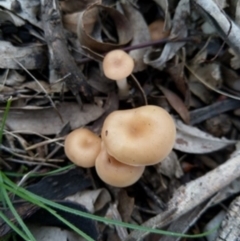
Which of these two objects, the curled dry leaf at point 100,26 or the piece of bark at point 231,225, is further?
the curled dry leaf at point 100,26

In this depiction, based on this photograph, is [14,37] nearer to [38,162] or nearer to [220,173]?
[38,162]

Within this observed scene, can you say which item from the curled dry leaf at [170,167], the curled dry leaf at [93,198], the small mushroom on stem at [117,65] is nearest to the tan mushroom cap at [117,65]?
the small mushroom on stem at [117,65]

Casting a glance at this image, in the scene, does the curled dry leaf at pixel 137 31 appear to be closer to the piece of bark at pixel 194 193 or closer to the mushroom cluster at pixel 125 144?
Answer: the mushroom cluster at pixel 125 144

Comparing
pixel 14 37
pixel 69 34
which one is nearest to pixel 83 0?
pixel 69 34

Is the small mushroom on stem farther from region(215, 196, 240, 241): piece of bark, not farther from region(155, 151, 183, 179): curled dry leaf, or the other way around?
region(215, 196, 240, 241): piece of bark

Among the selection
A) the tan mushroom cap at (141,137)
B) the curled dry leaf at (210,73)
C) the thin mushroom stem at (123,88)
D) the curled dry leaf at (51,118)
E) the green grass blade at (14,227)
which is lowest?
the green grass blade at (14,227)

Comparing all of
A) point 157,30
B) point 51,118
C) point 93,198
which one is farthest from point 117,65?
point 93,198

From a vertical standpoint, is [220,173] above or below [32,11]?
below
